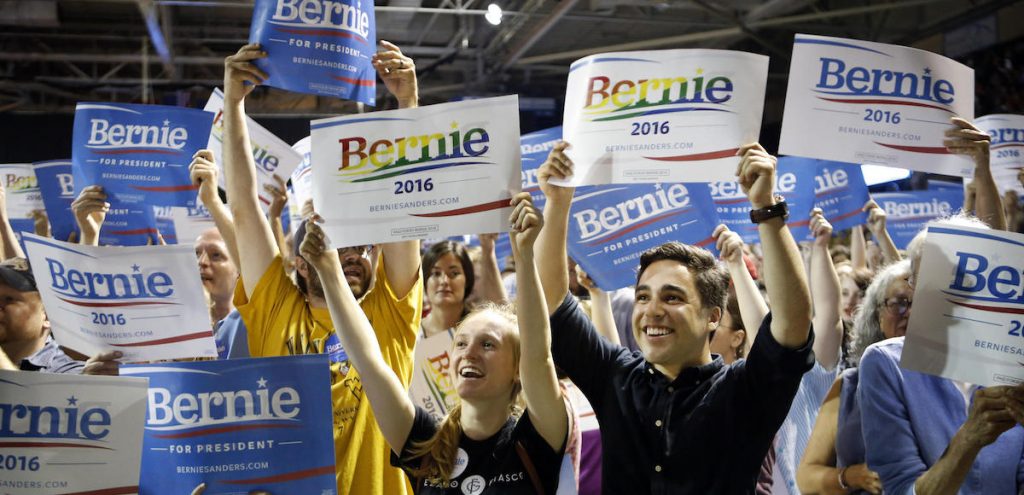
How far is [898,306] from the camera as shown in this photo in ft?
9.50

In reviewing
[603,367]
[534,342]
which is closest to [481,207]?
[534,342]

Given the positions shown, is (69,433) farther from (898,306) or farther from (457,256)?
(898,306)

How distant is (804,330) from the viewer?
202 cm

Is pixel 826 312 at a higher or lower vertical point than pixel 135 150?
lower

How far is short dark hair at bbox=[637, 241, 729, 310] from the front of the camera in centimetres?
232

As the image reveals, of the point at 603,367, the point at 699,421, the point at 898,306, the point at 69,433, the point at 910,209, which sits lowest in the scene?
the point at 69,433

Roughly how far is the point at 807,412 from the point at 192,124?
8.29 feet

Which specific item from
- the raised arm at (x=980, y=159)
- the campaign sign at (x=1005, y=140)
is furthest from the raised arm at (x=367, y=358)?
the campaign sign at (x=1005, y=140)

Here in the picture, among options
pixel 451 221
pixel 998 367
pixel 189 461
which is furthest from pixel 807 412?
pixel 189 461

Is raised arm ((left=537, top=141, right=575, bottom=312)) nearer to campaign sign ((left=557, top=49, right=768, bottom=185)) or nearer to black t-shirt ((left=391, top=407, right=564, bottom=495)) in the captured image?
campaign sign ((left=557, top=49, right=768, bottom=185))

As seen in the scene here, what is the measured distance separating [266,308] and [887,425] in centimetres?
171

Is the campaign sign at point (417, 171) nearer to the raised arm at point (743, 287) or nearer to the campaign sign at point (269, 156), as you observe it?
the raised arm at point (743, 287)

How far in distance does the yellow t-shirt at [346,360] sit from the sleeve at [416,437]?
25 cm

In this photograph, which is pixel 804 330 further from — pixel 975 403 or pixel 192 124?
pixel 192 124
